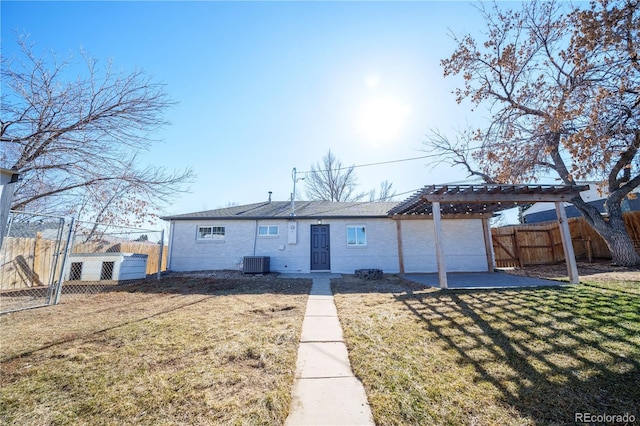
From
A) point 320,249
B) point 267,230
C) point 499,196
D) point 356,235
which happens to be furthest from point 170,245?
point 499,196

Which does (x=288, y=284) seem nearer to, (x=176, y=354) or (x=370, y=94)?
(x=176, y=354)

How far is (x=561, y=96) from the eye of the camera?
6.25 meters

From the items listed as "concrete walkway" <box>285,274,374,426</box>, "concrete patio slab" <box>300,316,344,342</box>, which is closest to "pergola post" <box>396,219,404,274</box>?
"concrete patio slab" <box>300,316,344,342</box>

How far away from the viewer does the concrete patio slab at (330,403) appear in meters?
1.89

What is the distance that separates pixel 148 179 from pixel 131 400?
6.42 m

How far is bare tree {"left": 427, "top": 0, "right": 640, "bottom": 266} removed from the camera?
502 centimetres

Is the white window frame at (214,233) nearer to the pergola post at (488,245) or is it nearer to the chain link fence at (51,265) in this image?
the chain link fence at (51,265)

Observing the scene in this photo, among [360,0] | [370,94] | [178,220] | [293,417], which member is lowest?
[293,417]

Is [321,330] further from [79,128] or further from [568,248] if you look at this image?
[568,248]

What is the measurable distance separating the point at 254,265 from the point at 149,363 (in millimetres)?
7914

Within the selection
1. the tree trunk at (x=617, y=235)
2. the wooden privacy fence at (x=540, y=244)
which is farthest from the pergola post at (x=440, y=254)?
the tree trunk at (x=617, y=235)

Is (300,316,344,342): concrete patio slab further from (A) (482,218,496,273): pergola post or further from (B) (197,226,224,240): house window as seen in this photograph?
(A) (482,218,496,273): pergola post

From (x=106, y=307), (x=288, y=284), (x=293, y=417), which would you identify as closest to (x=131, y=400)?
(x=293, y=417)

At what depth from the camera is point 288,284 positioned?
26.9 ft
